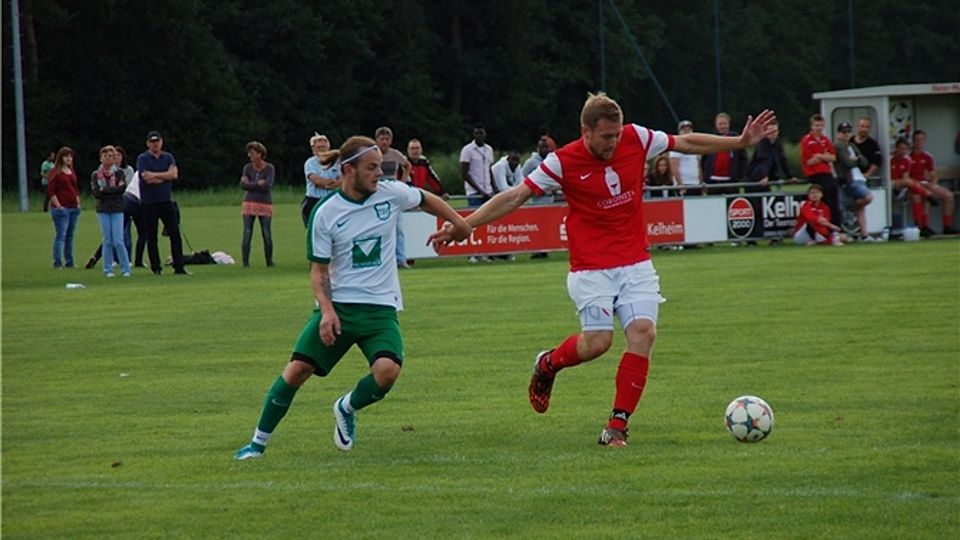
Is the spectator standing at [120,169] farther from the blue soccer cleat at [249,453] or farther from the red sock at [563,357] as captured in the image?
the blue soccer cleat at [249,453]

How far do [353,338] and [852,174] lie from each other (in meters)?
20.1

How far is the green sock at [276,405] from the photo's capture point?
8906 mm

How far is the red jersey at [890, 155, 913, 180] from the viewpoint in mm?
28562

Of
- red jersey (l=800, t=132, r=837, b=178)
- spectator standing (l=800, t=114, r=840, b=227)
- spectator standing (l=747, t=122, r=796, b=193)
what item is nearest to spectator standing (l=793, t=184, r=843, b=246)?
spectator standing (l=800, t=114, r=840, b=227)

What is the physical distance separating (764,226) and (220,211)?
22708 millimetres

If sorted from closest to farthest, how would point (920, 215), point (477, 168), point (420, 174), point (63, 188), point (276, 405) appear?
point (276, 405)
point (420, 174)
point (63, 188)
point (477, 168)
point (920, 215)

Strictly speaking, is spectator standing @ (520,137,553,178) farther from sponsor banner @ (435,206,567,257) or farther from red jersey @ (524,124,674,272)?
red jersey @ (524,124,674,272)

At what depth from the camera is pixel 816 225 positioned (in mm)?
27344

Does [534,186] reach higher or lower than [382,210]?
higher

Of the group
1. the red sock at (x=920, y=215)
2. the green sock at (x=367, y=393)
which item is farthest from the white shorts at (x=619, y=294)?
the red sock at (x=920, y=215)

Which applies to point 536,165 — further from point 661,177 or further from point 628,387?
point 628,387

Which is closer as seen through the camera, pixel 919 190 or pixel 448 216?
pixel 448 216

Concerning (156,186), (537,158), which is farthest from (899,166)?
(156,186)

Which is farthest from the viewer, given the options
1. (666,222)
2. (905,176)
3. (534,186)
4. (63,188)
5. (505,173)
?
(905,176)
